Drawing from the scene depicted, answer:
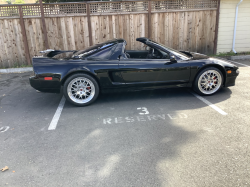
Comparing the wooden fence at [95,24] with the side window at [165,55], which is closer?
the side window at [165,55]

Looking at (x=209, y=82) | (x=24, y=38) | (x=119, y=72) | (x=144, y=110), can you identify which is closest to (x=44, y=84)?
Result: (x=119, y=72)

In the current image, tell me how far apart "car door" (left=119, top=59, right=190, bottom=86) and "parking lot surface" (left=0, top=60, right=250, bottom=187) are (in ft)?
1.52

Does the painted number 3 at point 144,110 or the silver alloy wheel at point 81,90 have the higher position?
the silver alloy wheel at point 81,90

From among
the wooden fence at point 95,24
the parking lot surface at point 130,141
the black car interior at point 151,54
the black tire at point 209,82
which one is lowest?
the parking lot surface at point 130,141

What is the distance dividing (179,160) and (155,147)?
0.42m

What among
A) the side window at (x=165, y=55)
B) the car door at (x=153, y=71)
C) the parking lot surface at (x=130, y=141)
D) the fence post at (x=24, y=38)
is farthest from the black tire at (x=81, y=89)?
the fence post at (x=24, y=38)

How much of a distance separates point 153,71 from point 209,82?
1381mm

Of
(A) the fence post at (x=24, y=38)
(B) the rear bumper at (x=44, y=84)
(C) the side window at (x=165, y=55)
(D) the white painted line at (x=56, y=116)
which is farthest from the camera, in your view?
(A) the fence post at (x=24, y=38)

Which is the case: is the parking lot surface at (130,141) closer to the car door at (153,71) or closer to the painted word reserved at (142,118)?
the painted word reserved at (142,118)

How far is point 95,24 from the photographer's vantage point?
28.1ft

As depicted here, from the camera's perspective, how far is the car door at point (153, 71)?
4.78m

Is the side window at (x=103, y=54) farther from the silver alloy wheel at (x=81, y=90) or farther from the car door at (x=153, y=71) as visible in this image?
the silver alloy wheel at (x=81, y=90)

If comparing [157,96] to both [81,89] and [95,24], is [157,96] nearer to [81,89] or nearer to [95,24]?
[81,89]

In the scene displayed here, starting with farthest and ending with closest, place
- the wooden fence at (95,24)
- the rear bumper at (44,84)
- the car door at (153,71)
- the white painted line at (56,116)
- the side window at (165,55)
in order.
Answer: the wooden fence at (95,24) → the side window at (165,55) → the car door at (153,71) → the rear bumper at (44,84) → the white painted line at (56,116)
